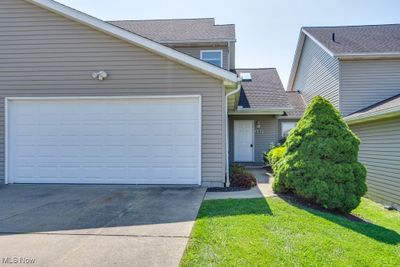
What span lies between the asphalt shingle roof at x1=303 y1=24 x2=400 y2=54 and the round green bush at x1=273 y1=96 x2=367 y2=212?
21.8ft

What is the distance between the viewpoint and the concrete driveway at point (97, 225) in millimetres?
3387

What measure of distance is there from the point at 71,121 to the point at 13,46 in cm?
267

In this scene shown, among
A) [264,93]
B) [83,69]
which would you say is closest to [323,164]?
[83,69]

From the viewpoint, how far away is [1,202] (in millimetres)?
5957

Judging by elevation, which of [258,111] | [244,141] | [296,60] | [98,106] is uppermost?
[296,60]

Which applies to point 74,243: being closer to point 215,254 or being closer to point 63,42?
point 215,254

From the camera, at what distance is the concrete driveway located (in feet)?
11.1

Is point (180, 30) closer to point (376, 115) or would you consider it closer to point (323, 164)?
point (376, 115)

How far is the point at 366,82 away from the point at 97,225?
11808 millimetres

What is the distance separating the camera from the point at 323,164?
20.0ft

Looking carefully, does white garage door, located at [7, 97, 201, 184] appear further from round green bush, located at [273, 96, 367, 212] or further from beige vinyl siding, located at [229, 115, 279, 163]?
beige vinyl siding, located at [229, 115, 279, 163]

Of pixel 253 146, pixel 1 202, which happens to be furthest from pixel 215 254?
pixel 253 146

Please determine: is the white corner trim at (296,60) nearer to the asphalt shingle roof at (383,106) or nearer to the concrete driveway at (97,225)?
the asphalt shingle roof at (383,106)

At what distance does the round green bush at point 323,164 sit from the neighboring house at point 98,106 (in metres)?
1.83
